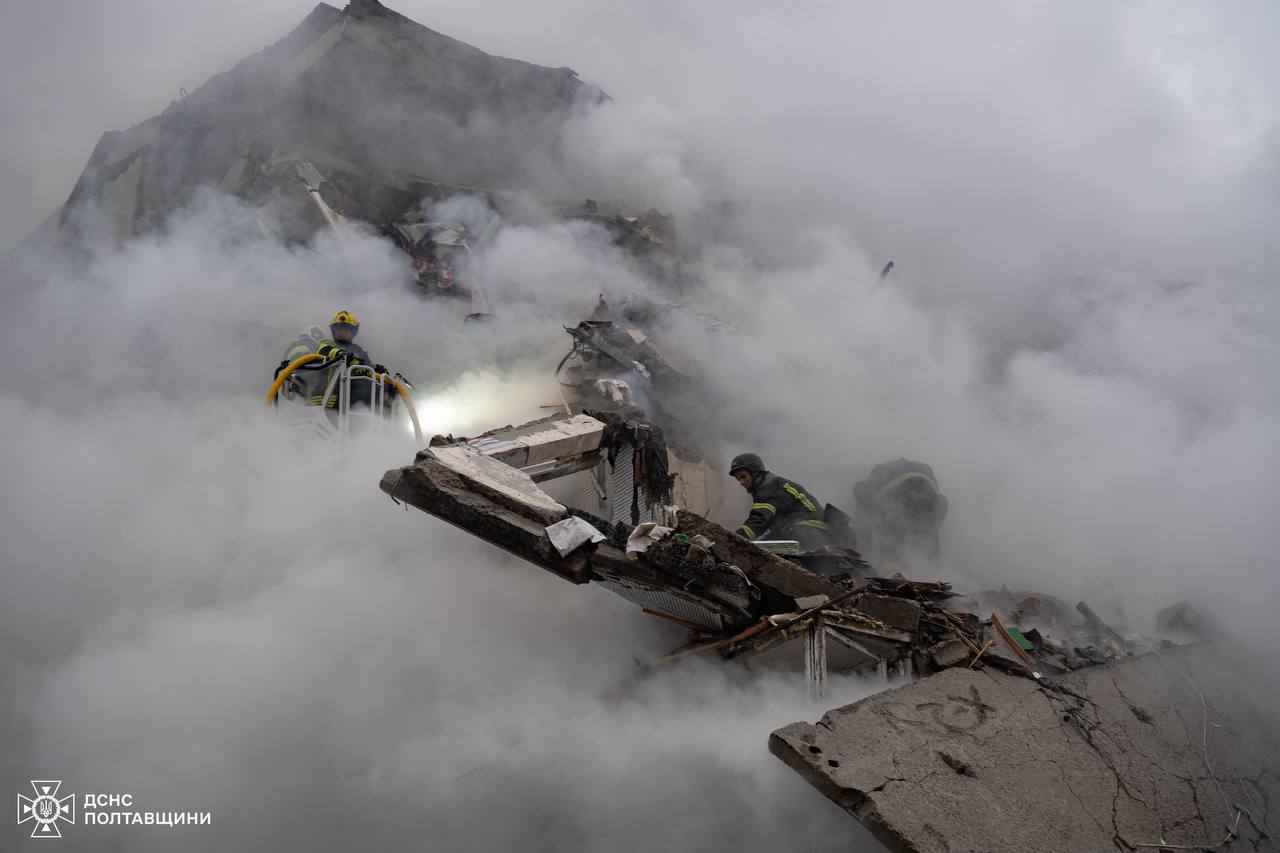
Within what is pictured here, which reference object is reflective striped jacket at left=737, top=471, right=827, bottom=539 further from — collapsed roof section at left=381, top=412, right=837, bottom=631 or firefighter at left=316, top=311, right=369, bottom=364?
firefighter at left=316, top=311, right=369, bottom=364

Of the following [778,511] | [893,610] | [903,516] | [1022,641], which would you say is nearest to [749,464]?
[778,511]

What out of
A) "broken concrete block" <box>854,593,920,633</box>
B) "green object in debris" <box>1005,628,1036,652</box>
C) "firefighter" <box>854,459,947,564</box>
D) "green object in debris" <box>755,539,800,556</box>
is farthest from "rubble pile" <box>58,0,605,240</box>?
"green object in debris" <box>1005,628,1036,652</box>

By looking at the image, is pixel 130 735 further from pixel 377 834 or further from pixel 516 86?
pixel 516 86

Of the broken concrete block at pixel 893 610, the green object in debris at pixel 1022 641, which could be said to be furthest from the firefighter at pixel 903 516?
Answer: the broken concrete block at pixel 893 610

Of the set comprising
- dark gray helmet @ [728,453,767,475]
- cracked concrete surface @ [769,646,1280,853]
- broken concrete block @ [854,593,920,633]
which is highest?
dark gray helmet @ [728,453,767,475]

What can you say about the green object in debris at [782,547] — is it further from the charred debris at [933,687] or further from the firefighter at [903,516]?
the firefighter at [903,516]

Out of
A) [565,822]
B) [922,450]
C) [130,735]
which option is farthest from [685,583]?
[922,450]
